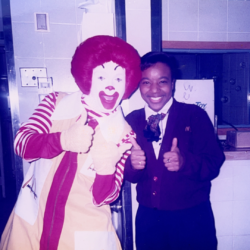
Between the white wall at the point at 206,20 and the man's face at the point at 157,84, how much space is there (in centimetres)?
106

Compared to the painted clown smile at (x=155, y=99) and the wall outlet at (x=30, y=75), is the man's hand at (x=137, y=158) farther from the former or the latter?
the wall outlet at (x=30, y=75)

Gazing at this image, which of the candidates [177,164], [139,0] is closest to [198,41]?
[139,0]

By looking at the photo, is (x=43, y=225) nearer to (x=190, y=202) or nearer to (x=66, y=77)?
(x=190, y=202)

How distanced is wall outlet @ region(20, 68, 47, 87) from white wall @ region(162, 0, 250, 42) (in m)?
1.27

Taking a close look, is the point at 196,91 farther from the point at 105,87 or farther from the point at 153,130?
the point at 105,87

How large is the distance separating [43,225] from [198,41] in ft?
6.70

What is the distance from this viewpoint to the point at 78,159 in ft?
3.04

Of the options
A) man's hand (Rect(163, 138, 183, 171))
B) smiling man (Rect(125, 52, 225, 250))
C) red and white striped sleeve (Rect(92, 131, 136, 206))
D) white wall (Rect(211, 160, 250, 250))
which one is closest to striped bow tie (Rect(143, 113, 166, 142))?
smiling man (Rect(125, 52, 225, 250))

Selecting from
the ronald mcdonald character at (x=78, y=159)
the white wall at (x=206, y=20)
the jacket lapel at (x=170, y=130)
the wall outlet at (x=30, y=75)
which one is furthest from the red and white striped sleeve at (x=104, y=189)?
the white wall at (x=206, y=20)

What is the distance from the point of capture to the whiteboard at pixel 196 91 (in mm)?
1595

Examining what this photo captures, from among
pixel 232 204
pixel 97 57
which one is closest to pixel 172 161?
pixel 97 57

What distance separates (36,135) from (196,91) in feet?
3.97

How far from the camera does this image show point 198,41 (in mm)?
2094

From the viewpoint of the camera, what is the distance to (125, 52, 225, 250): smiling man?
1.16 metres
